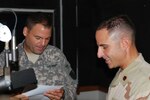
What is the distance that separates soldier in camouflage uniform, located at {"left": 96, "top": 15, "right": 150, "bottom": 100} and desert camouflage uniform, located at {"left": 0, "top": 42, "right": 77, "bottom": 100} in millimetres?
547

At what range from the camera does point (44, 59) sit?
2568 mm

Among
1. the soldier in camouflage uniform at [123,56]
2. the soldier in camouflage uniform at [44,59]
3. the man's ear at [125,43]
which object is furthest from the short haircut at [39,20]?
the man's ear at [125,43]

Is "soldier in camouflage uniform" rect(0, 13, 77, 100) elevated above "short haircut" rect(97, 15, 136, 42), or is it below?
below

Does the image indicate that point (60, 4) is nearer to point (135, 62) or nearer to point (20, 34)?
point (20, 34)

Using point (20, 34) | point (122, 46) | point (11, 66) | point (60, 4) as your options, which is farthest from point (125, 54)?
point (60, 4)

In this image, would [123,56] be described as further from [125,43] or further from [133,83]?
[133,83]

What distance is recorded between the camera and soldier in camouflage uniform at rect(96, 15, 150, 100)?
1.78 m

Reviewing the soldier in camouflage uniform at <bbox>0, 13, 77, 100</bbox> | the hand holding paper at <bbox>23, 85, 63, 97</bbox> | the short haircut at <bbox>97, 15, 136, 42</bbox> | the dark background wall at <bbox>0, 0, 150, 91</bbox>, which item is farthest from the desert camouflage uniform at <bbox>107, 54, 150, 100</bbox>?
the dark background wall at <bbox>0, 0, 150, 91</bbox>

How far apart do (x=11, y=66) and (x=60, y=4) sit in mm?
2973

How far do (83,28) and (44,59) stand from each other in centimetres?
199

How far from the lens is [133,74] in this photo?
183cm

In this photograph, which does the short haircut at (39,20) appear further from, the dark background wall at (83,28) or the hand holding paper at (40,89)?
the dark background wall at (83,28)

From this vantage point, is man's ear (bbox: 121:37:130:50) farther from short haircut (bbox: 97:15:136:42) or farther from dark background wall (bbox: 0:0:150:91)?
dark background wall (bbox: 0:0:150:91)

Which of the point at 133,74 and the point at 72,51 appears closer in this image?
the point at 133,74
